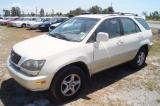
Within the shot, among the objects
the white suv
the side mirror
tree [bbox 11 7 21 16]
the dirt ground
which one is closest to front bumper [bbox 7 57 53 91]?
the white suv

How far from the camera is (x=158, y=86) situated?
476 cm

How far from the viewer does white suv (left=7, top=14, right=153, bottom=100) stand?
3439 millimetres

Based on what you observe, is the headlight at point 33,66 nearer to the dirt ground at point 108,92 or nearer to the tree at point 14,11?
the dirt ground at point 108,92

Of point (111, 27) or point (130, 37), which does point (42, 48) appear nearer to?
point (111, 27)

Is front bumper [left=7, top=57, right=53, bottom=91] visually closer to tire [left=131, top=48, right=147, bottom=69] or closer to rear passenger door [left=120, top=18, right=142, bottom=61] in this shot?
rear passenger door [left=120, top=18, right=142, bottom=61]

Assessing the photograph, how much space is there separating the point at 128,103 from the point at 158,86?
51.8 inches

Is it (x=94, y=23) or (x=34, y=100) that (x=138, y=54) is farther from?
(x=34, y=100)

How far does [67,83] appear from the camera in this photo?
149 inches

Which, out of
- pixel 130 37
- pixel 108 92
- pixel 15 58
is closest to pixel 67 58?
pixel 15 58

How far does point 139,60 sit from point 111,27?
1.83 metres

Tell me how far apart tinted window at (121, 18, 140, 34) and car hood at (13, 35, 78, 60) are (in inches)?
72.0

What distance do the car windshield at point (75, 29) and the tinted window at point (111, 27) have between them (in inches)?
7.8

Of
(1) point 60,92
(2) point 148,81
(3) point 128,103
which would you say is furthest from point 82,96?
(2) point 148,81

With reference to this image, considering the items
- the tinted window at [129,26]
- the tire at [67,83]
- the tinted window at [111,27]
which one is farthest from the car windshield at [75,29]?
the tinted window at [129,26]
